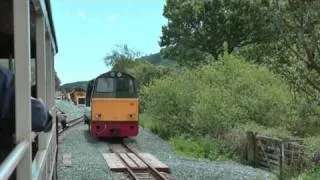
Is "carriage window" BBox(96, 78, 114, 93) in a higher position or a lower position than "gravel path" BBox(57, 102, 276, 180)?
higher

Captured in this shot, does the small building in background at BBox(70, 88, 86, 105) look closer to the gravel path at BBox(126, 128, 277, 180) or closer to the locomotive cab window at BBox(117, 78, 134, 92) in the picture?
the locomotive cab window at BBox(117, 78, 134, 92)

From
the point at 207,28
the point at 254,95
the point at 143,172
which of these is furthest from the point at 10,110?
the point at 207,28

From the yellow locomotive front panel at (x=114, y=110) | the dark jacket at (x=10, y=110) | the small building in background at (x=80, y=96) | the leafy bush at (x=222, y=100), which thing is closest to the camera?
the dark jacket at (x=10, y=110)

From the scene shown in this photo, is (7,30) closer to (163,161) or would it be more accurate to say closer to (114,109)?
(163,161)

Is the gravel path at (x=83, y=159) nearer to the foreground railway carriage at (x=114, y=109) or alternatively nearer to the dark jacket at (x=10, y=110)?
the foreground railway carriage at (x=114, y=109)

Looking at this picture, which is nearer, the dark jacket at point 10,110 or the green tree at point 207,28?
the dark jacket at point 10,110

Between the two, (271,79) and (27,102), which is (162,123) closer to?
(271,79)

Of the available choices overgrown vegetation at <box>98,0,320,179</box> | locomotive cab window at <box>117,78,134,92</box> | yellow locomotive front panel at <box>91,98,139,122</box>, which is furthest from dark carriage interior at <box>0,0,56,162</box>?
locomotive cab window at <box>117,78,134,92</box>

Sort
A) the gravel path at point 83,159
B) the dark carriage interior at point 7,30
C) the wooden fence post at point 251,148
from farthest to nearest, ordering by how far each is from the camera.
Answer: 1. the wooden fence post at point 251,148
2. the gravel path at point 83,159
3. the dark carriage interior at point 7,30

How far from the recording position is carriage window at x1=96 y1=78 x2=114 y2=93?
86.6 feet

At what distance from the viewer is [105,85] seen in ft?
86.9

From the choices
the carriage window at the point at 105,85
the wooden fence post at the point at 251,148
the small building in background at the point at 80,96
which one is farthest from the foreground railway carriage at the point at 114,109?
the small building in background at the point at 80,96

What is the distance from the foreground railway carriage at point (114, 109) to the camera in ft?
85.8

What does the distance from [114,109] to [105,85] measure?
43.3 inches
